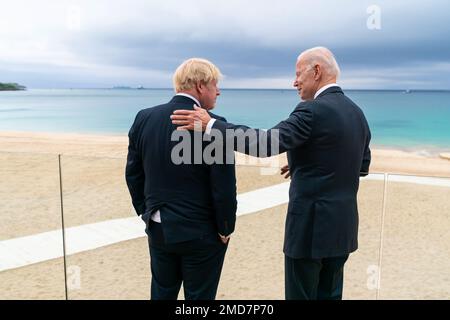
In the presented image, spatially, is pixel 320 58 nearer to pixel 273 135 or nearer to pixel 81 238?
pixel 273 135

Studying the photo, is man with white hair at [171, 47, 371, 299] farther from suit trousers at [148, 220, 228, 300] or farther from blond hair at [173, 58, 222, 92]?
suit trousers at [148, 220, 228, 300]

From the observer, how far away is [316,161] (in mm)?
1854

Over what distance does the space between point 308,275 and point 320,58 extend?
1003 mm

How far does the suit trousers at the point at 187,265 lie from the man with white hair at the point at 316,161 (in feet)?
1.17

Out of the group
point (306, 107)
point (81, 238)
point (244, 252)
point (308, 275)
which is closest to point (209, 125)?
point (306, 107)

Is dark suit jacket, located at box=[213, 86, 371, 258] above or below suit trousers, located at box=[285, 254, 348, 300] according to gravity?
above

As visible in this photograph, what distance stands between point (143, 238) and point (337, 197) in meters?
2.26

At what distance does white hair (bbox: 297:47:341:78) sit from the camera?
192cm

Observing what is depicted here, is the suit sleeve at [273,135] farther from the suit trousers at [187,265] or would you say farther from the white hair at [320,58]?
the suit trousers at [187,265]

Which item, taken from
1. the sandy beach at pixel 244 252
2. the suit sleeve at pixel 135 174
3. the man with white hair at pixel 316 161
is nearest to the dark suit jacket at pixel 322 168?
the man with white hair at pixel 316 161

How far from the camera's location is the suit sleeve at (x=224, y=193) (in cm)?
187

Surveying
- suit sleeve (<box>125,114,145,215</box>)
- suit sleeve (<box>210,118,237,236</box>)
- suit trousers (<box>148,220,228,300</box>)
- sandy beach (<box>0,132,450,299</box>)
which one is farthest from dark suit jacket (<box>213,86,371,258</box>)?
sandy beach (<box>0,132,450,299</box>)

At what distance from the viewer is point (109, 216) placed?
4.30 meters
